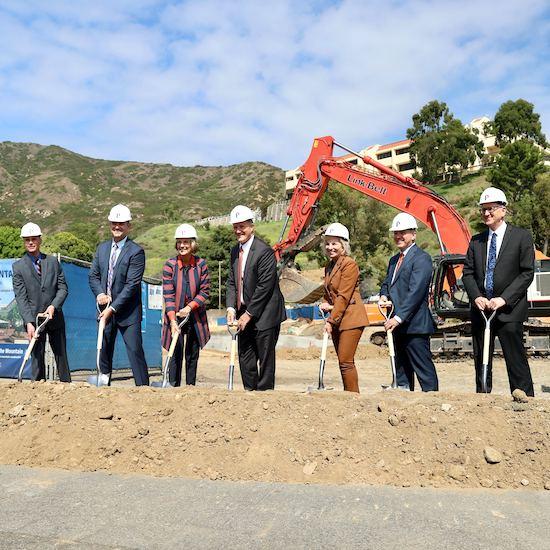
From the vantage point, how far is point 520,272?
535 centimetres

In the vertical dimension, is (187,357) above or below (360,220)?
below

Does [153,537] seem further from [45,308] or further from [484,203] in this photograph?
[45,308]

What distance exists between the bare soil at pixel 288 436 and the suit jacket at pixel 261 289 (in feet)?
3.79

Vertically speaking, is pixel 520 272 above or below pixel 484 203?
below

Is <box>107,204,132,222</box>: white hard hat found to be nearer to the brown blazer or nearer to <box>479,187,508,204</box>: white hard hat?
the brown blazer

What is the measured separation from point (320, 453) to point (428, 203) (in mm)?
13005

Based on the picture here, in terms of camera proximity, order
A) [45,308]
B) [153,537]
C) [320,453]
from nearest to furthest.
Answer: [153,537]
[320,453]
[45,308]

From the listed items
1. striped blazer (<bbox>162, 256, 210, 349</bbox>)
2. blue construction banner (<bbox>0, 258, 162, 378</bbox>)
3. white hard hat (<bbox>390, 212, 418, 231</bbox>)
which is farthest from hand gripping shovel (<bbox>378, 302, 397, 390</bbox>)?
blue construction banner (<bbox>0, 258, 162, 378</bbox>)

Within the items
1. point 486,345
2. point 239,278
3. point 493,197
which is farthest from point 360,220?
point 486,345

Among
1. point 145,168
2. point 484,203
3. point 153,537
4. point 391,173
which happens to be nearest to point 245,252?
point 484,203

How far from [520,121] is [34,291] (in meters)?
75.6

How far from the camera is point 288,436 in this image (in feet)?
14.3

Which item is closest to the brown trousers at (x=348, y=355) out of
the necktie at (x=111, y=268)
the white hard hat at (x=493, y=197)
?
the white hard hat at (x=493, y=197)

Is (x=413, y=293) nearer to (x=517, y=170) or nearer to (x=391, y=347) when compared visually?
(x=391, y=347)
